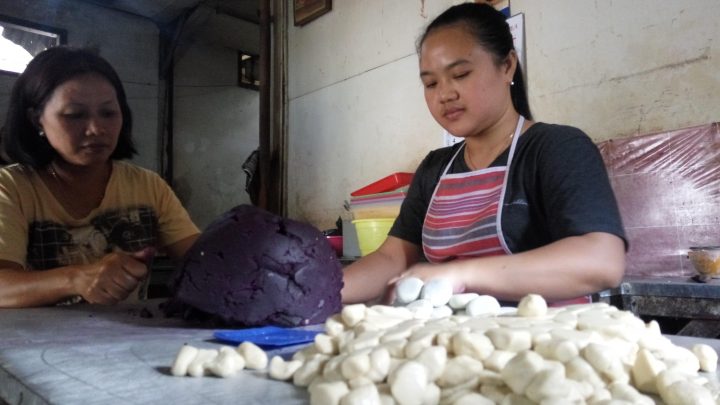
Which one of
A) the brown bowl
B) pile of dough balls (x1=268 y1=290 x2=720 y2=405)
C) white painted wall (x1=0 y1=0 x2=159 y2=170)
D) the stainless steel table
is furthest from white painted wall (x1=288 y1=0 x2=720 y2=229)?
white painted wall (x1=0 y1=0 x2=159 y2=170)

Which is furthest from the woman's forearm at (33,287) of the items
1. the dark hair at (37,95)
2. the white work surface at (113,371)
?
the dark hair at (37,95)

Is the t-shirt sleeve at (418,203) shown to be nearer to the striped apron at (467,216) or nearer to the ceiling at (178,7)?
the striped apron at (467,216)

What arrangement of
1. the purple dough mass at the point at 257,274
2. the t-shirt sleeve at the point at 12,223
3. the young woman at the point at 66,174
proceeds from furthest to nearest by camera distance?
the young woman at the point at 66,174
the t-shirt sleeve at the point at 12,223
the purple dough mass at the point at 257,274

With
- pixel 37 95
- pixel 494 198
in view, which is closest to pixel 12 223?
pixel 37 95

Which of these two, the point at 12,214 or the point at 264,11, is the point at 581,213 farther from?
the point at 264,11

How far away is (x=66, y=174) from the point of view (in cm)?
185

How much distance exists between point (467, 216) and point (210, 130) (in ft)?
17.1

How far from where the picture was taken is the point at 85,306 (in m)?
1.51

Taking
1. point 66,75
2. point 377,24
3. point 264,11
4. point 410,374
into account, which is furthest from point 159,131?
point 410,374

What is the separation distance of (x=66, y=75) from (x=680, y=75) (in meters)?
2.17

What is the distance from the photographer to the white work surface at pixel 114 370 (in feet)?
1.94

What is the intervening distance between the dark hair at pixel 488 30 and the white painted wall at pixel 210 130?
4903 mm

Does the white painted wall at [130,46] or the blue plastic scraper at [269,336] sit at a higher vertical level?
the white painted wall at [130,46]

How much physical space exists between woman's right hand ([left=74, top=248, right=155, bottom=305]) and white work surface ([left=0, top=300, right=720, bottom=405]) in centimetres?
23
